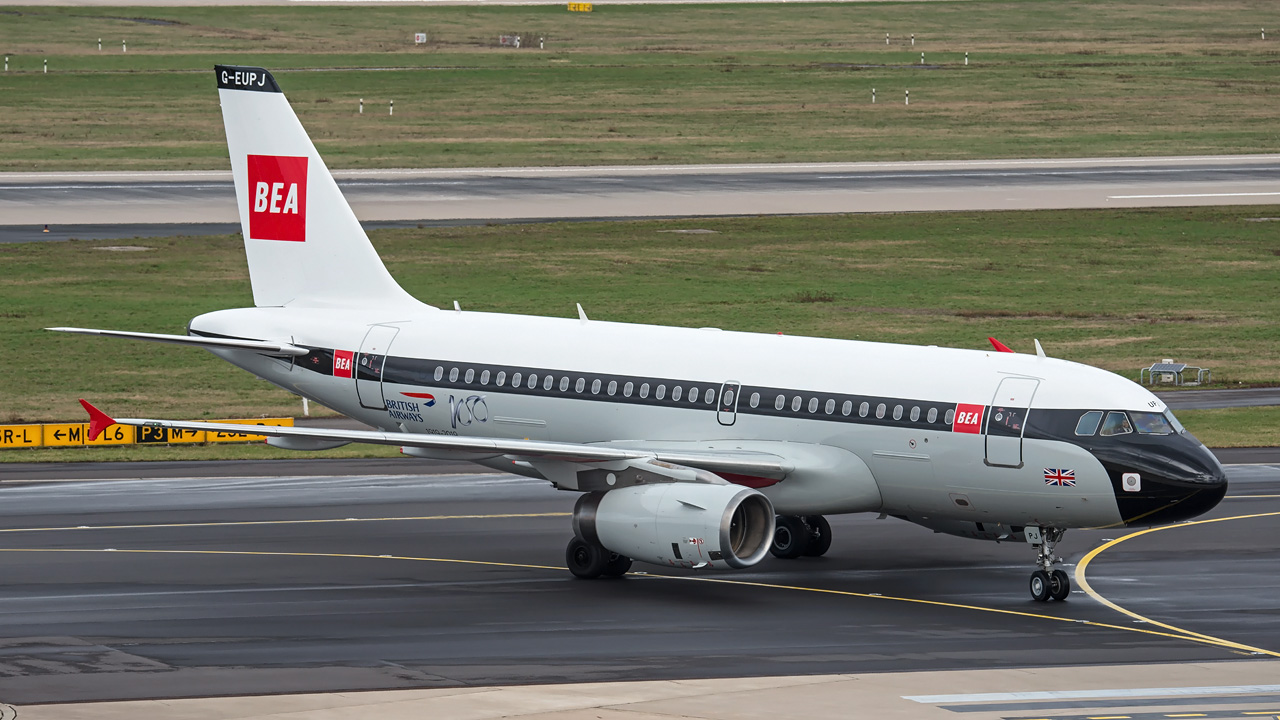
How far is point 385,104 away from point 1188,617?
102293mm

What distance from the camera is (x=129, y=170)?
105 m

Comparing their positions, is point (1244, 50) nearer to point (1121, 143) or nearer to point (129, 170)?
point (1121, 143)

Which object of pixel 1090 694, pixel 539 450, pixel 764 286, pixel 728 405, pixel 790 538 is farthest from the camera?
pixel 764 286

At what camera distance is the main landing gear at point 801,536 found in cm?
3731

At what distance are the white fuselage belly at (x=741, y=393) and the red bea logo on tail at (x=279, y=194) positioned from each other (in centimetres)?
201

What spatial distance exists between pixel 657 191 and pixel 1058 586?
220 ft

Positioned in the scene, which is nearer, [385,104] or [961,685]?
[961,685]

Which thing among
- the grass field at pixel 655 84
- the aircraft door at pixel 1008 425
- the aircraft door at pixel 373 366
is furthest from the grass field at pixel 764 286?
the grass field at pixel 655 84

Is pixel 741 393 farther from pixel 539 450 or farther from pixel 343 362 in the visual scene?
pixel 343 362

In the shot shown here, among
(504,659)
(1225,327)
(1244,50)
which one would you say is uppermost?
(1244,50)

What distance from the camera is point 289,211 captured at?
42.3 m

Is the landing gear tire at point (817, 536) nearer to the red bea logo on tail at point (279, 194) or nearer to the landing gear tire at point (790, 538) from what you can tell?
the landing gear tire at point (790, 538)

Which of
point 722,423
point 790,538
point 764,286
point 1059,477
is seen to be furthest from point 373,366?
point 764,286

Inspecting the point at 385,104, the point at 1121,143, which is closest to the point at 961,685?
the point at 1121,143
